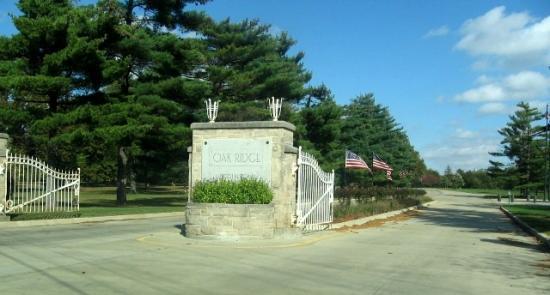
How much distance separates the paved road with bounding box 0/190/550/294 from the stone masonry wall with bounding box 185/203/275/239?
500 millimetres

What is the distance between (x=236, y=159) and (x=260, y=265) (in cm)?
531

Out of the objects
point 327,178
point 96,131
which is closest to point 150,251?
point 327,178

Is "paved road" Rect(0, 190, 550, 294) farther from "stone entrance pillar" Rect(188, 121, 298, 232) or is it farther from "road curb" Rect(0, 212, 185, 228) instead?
"road curb" Rect(0, 212, 185, 228)

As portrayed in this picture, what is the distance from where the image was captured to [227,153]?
16.1 metres

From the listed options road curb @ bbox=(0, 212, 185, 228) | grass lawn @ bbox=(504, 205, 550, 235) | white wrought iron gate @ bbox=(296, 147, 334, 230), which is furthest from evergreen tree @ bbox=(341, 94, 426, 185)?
white wrought iron gate @ bbox=(296, 147, 334, 230)

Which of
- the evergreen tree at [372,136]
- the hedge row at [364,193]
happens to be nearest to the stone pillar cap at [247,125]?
the hedge row at [364,193]

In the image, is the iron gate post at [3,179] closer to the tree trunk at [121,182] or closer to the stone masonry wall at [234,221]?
the stone masonry wall at [234,221]

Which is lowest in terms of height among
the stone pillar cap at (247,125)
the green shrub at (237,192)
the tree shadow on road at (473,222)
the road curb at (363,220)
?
the tree shadow on road at (473,222)

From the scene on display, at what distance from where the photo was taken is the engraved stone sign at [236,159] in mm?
15680

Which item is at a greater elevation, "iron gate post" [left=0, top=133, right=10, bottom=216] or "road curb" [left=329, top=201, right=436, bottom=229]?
"iron gate post" [left=0, top=133, right=10, bottom=216]

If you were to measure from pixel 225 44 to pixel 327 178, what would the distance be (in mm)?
27297

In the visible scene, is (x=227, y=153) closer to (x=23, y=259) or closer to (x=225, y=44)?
(x=23, y=259)

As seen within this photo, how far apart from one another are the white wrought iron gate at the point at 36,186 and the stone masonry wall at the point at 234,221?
8629 mm

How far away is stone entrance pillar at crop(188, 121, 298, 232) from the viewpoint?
1561cm
